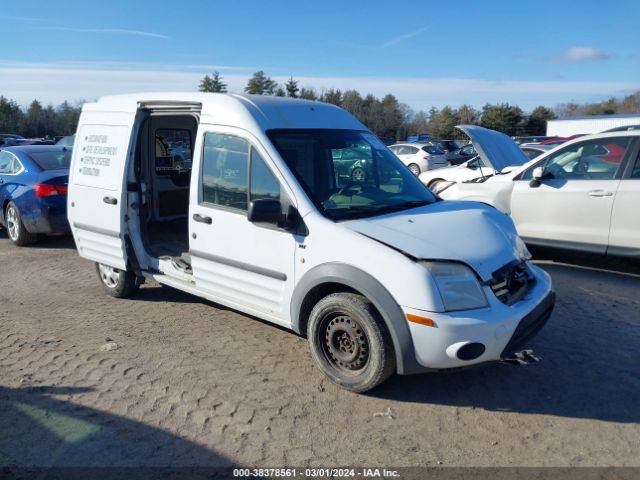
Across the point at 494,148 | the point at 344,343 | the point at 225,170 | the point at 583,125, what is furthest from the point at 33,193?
the point at 583,125

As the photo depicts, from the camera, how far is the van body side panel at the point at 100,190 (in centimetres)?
550

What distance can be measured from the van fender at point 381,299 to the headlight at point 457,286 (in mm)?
306

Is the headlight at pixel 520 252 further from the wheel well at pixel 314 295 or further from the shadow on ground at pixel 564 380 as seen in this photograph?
the wheel well at pixel 314 295

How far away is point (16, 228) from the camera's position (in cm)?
892

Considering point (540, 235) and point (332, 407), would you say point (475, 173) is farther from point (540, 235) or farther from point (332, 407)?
point (332, 407)

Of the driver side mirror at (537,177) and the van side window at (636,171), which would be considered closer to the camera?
the van side window at (636,171)

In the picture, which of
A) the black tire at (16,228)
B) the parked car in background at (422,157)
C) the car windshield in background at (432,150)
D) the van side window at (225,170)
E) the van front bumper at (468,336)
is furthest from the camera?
the car windshield in background at (432,150)

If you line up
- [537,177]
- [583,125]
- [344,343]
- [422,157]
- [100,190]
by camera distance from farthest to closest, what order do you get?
[583,125] → [422,157] → [537,177] → [100,190] → [344,343]

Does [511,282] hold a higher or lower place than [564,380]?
higher

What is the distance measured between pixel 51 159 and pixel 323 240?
7244 millimetres

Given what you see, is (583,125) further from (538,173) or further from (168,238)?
(168,238)

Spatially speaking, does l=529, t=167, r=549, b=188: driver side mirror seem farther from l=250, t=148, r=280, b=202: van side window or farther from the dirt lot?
l=250, t=148, r=280, b=202: van side window

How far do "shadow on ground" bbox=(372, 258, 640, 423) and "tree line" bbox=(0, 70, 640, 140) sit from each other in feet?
162

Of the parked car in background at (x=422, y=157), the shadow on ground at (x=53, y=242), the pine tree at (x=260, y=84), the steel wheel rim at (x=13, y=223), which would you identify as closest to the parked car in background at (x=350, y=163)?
the shadow on ground at (x=53, y=242)
